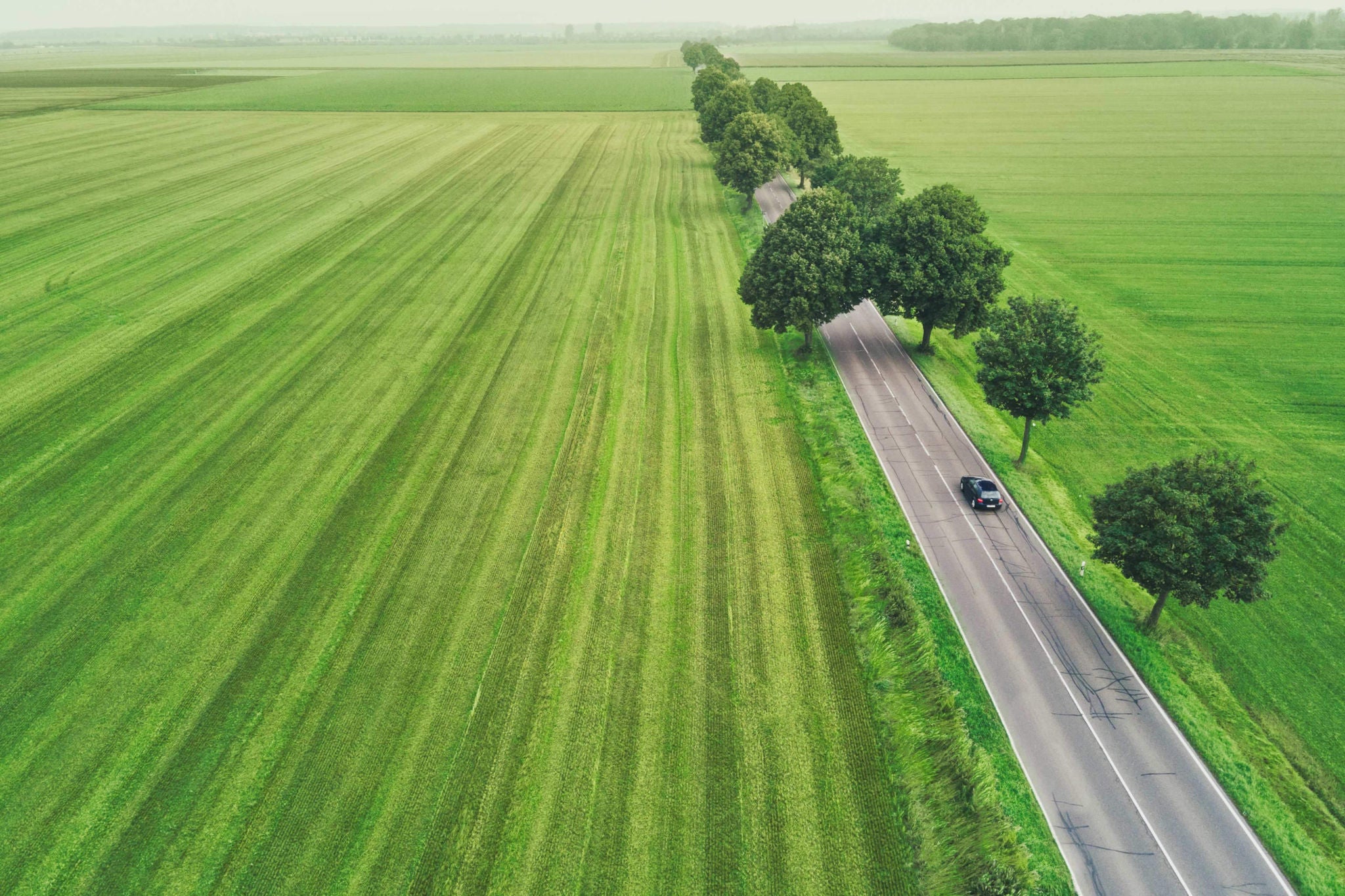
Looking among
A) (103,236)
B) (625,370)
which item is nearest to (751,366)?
(625,370)

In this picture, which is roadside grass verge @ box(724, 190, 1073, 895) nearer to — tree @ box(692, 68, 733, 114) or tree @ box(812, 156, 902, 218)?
tree @ box(812, 156, 902, 218)

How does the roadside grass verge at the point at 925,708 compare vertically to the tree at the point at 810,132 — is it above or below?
below

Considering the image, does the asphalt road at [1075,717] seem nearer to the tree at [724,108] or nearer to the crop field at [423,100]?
the tree at [724,108]

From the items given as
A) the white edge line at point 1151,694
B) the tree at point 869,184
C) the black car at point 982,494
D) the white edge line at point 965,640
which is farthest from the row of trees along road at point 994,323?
the white edge line at point 965,640

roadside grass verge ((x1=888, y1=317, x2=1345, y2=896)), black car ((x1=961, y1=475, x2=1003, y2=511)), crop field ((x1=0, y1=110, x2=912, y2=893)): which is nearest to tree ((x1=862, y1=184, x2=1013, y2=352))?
crop field ((x1=0, y1=110, x2=912, y2=893))

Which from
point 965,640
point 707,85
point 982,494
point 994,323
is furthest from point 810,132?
point 965,640

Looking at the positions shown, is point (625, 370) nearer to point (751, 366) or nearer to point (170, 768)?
point (751, 366)
